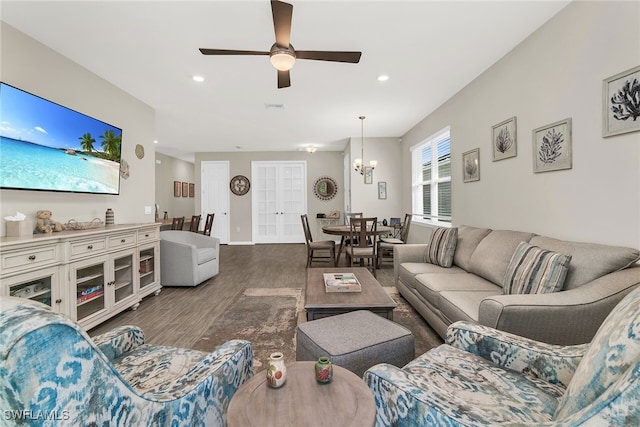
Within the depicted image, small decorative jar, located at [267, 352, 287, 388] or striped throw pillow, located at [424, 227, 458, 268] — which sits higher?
striped throw pillow, located at [424, 227, 458, 268]

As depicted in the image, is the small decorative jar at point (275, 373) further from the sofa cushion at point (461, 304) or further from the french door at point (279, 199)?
the french door at point (279, 199)

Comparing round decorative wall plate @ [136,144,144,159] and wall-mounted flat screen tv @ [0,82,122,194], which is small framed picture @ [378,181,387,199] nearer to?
round decorative wall plate @ [136,144,144,159]

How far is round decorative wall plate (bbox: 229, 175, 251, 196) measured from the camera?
827 centimetres

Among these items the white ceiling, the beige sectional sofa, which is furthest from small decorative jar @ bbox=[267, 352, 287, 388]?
the white ceiling

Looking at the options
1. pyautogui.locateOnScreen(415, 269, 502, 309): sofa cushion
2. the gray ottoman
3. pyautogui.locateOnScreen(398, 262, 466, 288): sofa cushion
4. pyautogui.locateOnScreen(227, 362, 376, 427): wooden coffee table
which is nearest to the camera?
pyautogui.locateOnScreen(227, 362, 376, 427): wooden coffee table

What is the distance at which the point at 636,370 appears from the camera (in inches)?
25.3

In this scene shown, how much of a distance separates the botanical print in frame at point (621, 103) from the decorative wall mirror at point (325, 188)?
21.4 ft

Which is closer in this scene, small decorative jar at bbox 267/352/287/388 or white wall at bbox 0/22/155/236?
small decorative jar at bbox 267/352/287/388

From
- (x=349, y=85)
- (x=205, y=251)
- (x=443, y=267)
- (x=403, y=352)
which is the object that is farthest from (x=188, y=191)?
(x=403, y=352)

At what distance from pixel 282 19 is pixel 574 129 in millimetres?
2273

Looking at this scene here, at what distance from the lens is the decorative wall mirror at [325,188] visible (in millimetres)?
8273

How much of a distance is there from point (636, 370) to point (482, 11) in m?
2.58

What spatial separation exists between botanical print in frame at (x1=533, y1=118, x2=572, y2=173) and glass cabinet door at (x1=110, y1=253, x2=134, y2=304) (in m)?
4.14

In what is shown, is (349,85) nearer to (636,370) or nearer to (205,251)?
(205,251)
